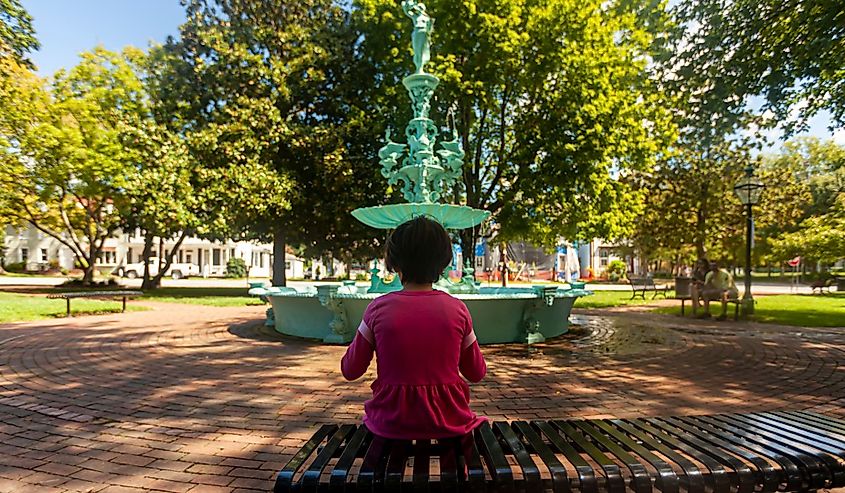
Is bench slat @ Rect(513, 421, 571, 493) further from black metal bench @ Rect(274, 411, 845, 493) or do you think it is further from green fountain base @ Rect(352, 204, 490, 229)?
green fountain base @ Rect(352, 204, 490, 229)

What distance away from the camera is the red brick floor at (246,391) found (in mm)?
3531

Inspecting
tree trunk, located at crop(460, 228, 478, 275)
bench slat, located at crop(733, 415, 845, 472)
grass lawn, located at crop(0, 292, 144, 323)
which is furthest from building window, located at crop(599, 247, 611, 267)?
bench slat, located at crop(733, 415, 845, 472)

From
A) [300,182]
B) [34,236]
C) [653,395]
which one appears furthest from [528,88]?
[34,236]

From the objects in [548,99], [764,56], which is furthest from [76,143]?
[764,56]

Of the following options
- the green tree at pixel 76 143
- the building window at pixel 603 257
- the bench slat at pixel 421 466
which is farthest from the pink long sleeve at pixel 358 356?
the building window at pixel 603 257

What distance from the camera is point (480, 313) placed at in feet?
27.6

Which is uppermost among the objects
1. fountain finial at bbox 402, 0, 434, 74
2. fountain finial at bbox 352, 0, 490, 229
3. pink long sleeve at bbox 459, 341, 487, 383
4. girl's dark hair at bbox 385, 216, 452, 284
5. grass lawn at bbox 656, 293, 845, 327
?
fountain finial at bbox 402, 0, 434, 74

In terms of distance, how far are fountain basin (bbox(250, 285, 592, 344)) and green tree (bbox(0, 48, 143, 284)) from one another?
50.8ft

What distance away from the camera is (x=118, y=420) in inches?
176

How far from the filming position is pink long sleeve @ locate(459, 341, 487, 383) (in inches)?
92.4

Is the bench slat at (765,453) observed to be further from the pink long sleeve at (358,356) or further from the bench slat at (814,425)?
the pink long sleeve at (358,356)

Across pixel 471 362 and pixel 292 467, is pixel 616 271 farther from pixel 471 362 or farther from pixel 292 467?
pixel 292 467

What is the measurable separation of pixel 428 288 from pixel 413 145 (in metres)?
8.26

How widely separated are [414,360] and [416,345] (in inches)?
2.7
